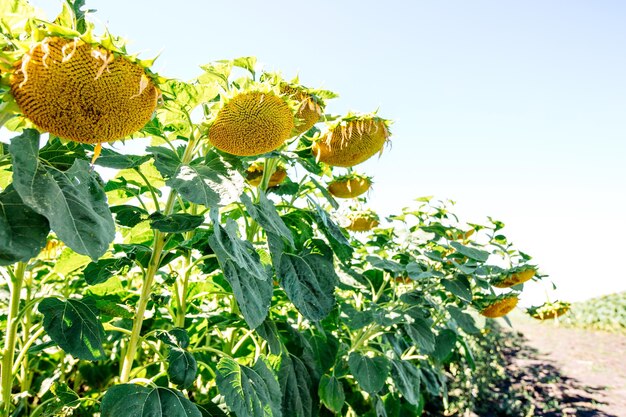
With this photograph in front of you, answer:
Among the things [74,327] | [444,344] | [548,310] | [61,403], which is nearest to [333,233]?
[74,327]

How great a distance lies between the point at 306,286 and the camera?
173 centimetres

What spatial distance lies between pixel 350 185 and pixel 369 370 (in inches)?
33.4

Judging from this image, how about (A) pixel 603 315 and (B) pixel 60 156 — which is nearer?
(B) pixel 60 156

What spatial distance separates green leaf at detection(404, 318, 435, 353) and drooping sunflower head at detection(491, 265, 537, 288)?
418 millimetres

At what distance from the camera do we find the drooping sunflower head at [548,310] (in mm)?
3037

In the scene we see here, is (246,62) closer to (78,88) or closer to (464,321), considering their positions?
(78,88)

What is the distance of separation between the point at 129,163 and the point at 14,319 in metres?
0.54

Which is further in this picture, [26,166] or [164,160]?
[164,160]

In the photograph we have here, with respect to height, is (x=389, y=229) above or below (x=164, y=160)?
above

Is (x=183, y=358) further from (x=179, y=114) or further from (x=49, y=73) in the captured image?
(x=49, y=73)

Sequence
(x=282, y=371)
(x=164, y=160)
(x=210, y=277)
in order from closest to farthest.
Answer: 1. (x=164, y=160)
2. (x=282, y=371)
3. (x=210, y=277)

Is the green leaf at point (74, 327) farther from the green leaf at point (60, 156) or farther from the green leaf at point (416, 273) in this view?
the green leaf at point (416, 273)

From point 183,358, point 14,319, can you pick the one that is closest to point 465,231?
point 183,358

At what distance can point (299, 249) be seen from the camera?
1.99 metres
